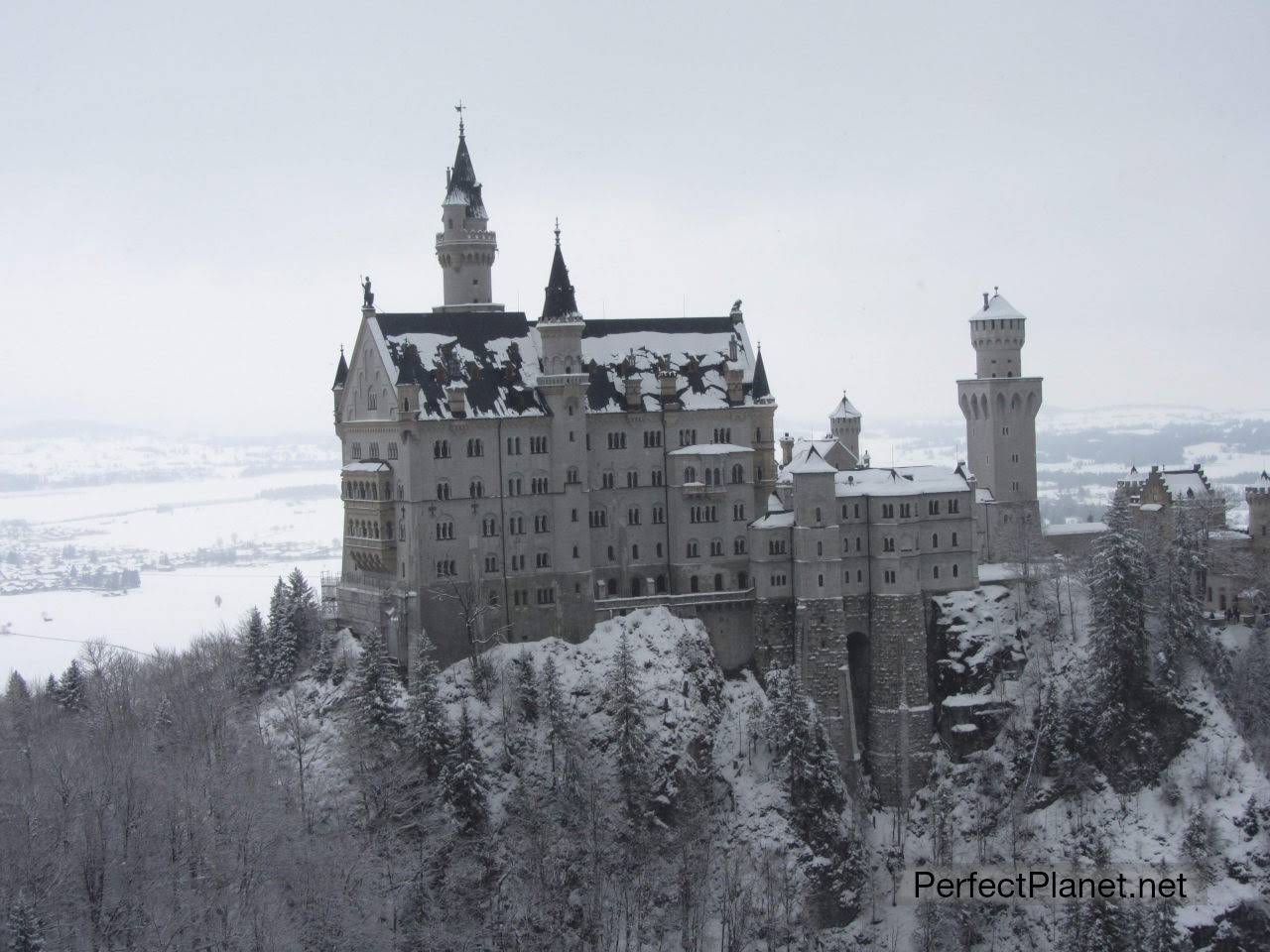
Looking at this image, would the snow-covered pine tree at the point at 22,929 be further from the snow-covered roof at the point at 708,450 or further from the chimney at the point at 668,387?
the chimney at the point at 668,387

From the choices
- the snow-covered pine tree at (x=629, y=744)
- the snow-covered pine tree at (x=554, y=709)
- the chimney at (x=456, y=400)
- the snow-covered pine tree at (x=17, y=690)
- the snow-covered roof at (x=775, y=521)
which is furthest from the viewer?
the snow-covered pine tree at (x=17, y=690)

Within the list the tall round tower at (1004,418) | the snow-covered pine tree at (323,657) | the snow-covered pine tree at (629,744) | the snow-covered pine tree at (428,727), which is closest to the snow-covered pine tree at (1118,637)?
the tall round tower at (1004,418)

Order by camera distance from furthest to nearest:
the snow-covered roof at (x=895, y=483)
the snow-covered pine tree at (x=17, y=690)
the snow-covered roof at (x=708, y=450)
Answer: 1. the snow-covered pine tree at (x=17, y=690)
2. the snow-covered roof at (x=708, y=450)
3. the snow-covered roof at (x=895, y=483)

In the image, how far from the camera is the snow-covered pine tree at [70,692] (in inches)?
4161

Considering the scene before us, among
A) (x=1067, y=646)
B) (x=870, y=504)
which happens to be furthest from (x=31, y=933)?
(x=1067, y=646)

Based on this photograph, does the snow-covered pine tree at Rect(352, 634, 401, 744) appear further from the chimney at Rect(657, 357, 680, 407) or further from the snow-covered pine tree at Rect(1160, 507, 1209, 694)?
the snow-covered pine tree at Rect(1160, 507, 1209, 694)

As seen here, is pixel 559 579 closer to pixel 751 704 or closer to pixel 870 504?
pixel 751 704

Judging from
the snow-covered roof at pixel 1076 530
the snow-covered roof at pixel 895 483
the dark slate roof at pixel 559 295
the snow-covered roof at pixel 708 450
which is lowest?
the snow-covered roof at pixel 1076 530

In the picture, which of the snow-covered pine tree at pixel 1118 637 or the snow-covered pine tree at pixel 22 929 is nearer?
the snow-covered pine tree at pixel 22 929

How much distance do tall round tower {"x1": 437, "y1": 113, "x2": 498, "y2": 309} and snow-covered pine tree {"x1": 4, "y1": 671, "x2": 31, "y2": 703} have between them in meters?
40.3

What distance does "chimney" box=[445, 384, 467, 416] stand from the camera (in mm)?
99250

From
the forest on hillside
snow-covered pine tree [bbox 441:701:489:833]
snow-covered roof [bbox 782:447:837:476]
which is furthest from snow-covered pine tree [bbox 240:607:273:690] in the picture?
snow-covered roof [bbox 782:447:837:476]

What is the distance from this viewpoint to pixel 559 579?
102m

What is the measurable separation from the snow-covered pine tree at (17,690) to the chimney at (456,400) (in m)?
36.6
